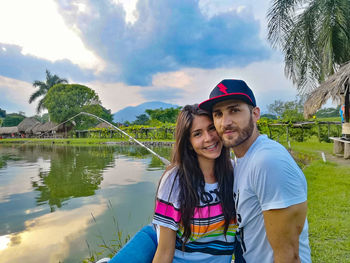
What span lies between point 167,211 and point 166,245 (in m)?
A: 0.19

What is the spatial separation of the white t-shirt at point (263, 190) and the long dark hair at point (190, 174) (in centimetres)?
14

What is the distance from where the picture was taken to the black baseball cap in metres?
1.31

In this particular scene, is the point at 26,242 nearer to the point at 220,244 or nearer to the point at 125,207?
the point at 125,207

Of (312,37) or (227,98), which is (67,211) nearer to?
(227,98)

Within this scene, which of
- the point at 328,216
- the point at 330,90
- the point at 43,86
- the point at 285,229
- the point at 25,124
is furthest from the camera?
the point at 25,124

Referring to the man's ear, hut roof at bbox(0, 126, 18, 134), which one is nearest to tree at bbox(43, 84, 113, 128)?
hut roof at bbox(0, 126, 18, 134)

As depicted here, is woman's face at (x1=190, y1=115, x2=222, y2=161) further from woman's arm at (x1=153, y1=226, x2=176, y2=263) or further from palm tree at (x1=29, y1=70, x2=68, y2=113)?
palm tree at (x1=29, y1=70, x2=68, y2=113)

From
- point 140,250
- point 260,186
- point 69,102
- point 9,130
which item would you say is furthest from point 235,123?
point 9,130

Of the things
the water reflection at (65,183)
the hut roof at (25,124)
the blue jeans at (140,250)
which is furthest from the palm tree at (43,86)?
the blue jeans at (140,250)

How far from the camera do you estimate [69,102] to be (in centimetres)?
3447

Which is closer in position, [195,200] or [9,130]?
[195,200]

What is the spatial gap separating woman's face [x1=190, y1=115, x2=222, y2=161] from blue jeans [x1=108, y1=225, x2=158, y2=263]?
0.70 metres

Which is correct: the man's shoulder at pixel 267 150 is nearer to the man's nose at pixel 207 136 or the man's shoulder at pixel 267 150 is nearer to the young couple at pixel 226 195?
the young couple at pixel 226 195

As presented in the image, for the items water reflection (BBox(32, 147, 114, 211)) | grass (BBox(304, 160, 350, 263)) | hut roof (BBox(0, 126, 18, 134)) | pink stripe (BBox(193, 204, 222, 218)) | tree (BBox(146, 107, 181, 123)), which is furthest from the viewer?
hut roof (BBox(0, 126, 18, 134))
